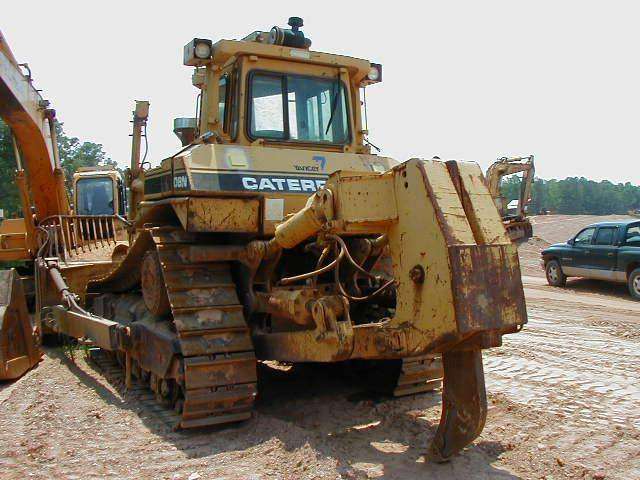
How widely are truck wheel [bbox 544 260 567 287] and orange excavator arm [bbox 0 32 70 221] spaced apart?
1071 cm

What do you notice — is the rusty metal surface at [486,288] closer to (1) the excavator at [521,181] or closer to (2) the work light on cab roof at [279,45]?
(2) the work light on cab roof at [279,45]

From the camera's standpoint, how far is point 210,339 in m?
5.24

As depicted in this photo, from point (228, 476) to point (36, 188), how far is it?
22.2ft

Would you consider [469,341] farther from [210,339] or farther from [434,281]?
[210,339]

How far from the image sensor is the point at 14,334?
→ 23.3 feet

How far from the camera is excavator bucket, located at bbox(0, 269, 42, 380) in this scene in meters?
6.79

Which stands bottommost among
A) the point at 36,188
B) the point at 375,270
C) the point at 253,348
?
the point at 253,348

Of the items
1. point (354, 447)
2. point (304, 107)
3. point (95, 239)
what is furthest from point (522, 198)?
point (354, 447)

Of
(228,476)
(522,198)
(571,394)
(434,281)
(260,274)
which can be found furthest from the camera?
(522,198)

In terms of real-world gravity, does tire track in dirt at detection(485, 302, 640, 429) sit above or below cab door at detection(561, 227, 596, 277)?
below

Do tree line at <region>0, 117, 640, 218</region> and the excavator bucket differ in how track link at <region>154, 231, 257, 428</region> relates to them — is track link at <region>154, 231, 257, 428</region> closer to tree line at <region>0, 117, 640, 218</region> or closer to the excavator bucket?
the excavator bucket

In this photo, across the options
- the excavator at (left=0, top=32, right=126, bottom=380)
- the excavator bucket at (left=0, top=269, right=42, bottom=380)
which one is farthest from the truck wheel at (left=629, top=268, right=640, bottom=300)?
the excavator bucket at (left=0, top=269, right=42, bottom=380)

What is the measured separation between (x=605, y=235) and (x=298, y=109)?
10.4 metres

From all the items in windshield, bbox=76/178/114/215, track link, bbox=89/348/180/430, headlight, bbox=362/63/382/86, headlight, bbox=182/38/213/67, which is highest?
headlight, bbox=182/38/213/67
